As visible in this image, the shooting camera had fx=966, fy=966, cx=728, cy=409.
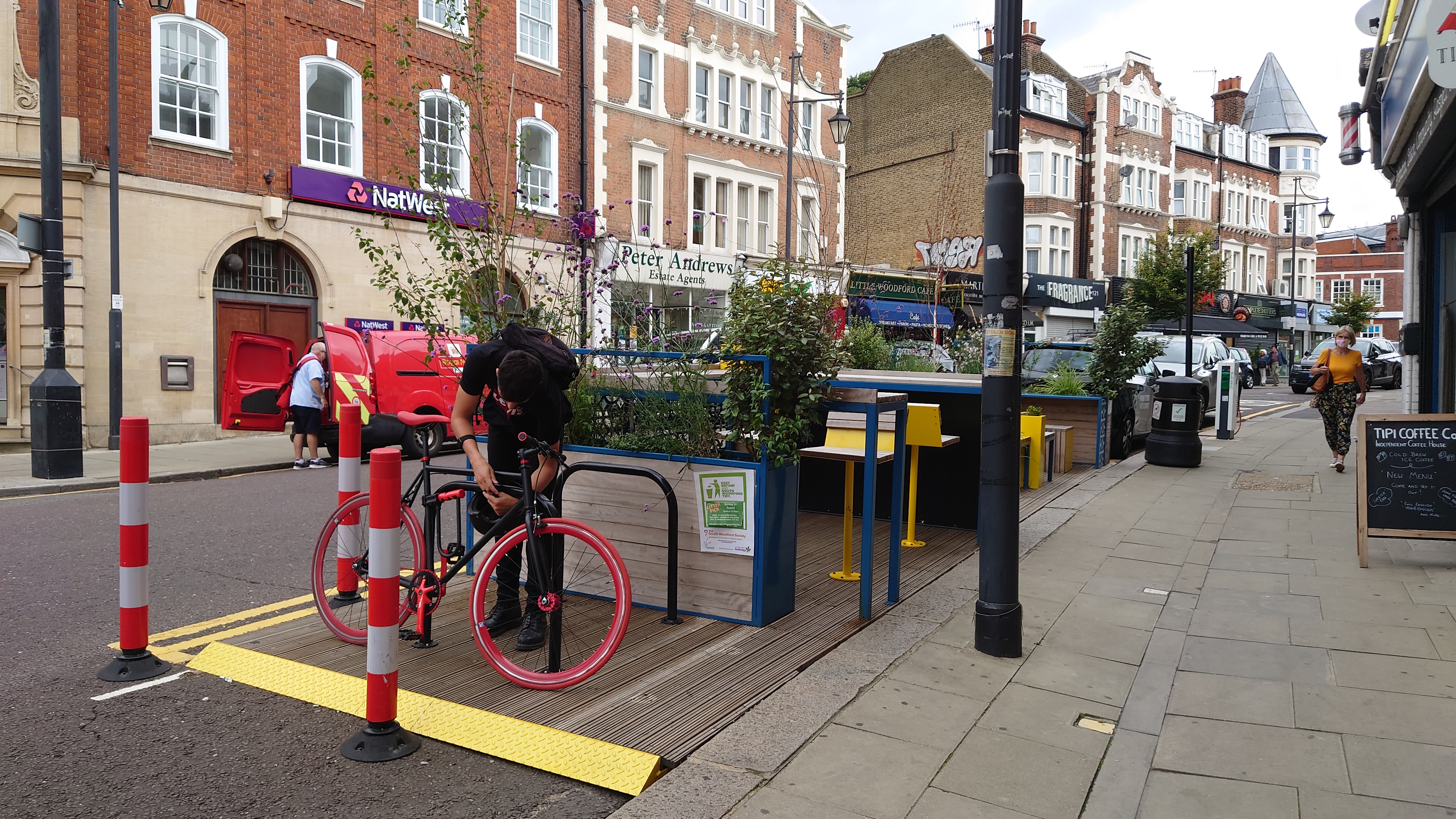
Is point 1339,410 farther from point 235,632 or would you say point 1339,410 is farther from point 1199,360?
point 235,632

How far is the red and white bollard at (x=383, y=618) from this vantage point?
341cm

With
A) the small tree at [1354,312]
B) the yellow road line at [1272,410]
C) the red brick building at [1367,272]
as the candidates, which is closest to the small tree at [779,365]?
the yellow road line at [1272,410]

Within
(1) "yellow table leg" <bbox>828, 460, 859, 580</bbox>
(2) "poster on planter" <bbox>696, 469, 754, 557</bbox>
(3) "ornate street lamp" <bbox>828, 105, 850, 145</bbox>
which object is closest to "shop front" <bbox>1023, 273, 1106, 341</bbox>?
(3) "ornate street lamp" <bbox>828, 105, 850, 145</bbox>

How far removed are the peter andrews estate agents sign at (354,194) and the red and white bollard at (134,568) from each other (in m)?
12.6

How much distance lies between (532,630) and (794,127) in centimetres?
2310

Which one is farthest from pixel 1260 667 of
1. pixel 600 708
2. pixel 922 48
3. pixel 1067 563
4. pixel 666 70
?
pixel 922 48

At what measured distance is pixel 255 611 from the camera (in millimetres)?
5324

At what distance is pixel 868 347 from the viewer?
971 centimetres

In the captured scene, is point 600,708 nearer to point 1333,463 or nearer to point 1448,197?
point 1448,197

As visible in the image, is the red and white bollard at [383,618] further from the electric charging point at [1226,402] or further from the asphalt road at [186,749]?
the electric charging point at [1226,402]

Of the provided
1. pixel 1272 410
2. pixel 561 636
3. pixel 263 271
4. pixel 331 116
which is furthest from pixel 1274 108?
pixel 561 636

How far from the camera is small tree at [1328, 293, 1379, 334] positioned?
4828 cm

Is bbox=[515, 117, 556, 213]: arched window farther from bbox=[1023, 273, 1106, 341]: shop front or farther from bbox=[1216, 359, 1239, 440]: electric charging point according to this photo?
bbox=[1023, 273, 1106, 341]: shop front

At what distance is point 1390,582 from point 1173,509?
2822 millimetres
